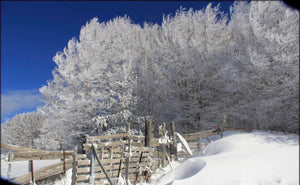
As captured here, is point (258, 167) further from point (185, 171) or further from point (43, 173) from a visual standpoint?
point (43, 173)

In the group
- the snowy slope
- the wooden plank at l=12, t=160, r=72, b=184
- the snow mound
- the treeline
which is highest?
the treeline

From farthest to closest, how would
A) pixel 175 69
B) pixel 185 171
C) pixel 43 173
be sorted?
pixel 175 69
pixel 43 173
pixel 185 171

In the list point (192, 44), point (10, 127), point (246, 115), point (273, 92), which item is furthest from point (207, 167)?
point (10, 127)

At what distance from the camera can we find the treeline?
26.0ft

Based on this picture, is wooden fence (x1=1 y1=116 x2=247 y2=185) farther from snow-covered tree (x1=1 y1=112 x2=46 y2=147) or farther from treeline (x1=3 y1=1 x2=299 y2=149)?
snow-covered tree (x1=1 y1=112 x2=46 y2=147)

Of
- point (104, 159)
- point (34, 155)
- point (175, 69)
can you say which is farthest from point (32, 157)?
point (175, 69)

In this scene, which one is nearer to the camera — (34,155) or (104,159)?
(34,155)

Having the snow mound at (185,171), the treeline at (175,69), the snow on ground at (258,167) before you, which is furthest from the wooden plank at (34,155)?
the treeline at (175,69)

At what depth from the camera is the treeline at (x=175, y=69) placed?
793 cm

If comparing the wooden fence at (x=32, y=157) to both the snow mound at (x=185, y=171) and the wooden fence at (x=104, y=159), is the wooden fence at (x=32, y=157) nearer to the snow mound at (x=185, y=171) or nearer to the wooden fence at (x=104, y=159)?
the wooden fence at (x=104, y=159)

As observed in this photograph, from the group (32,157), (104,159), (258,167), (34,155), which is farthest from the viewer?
(104,159)

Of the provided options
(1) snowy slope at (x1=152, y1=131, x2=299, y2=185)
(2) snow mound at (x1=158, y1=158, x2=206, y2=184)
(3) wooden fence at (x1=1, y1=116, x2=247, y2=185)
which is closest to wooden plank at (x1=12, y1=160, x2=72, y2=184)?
(3) wooden fence at (x1=1, y1=116, x2=247, y2=185)

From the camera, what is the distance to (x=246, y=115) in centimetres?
1031

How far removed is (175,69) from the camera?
12453 millimetres
